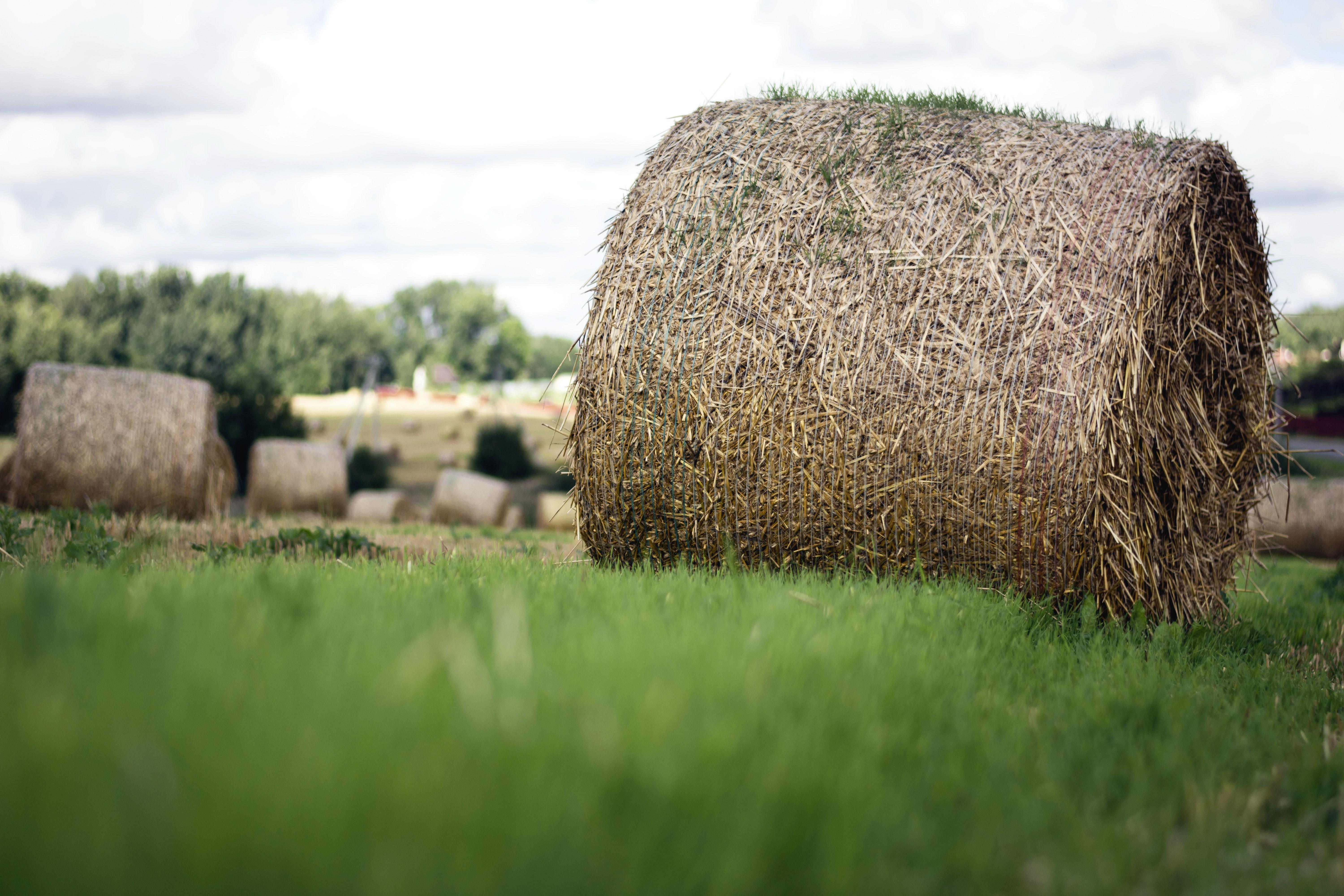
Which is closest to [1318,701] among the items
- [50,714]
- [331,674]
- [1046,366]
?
[1046,366]

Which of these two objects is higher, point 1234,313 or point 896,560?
point 1234,313

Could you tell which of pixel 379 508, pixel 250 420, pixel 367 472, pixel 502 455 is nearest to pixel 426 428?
pixel 502 455

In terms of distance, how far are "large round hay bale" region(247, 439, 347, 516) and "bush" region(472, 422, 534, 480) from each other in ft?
36.5

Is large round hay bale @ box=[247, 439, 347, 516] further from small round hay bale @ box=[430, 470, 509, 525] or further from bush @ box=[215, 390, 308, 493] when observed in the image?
bush @ box=[215, 390, 308, 493]

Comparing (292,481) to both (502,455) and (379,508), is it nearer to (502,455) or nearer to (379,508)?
(379,508)

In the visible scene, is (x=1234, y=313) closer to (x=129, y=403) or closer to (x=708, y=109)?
(x=708, y=109)

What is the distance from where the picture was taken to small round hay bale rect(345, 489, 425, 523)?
16.8m

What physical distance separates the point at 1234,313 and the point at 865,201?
284cm

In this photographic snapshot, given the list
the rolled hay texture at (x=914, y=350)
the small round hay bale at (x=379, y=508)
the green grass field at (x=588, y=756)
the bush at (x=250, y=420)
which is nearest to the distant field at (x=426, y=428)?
the bush at (x=250, y=420)

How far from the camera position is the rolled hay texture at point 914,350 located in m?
4.95

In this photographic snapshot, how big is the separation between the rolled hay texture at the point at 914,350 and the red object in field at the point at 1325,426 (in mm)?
45764

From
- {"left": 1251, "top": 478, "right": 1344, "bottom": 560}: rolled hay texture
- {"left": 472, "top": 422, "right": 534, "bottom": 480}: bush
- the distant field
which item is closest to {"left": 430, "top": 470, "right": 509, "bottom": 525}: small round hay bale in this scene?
the distant field

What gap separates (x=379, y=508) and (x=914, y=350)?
524 inches

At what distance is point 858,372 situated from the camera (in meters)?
5.19
